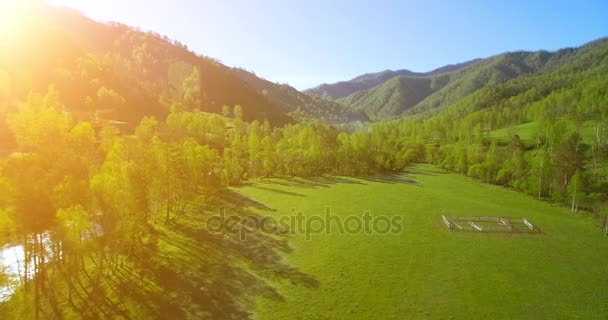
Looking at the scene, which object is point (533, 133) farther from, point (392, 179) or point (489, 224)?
point (489, 224)

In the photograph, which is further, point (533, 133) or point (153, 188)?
point (533, 133)

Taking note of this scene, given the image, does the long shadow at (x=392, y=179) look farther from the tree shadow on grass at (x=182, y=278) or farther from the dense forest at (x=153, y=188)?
the tree shadow on grass at (x=182, y=278)

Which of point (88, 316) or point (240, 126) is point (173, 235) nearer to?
point (88, 316)

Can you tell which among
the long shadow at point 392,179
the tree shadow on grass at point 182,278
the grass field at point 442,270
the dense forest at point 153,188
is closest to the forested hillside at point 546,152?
the dense forest at point 153,188

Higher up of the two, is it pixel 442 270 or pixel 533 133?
pixel 533 133

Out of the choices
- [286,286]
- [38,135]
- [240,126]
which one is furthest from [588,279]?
[240,126]

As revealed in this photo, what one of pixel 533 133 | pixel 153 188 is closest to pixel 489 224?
pixel 153 188

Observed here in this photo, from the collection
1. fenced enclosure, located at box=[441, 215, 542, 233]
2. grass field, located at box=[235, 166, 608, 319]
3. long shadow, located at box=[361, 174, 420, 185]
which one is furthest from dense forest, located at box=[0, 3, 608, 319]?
fenced enclosure, located at box=[441, 215, 542, 233]
